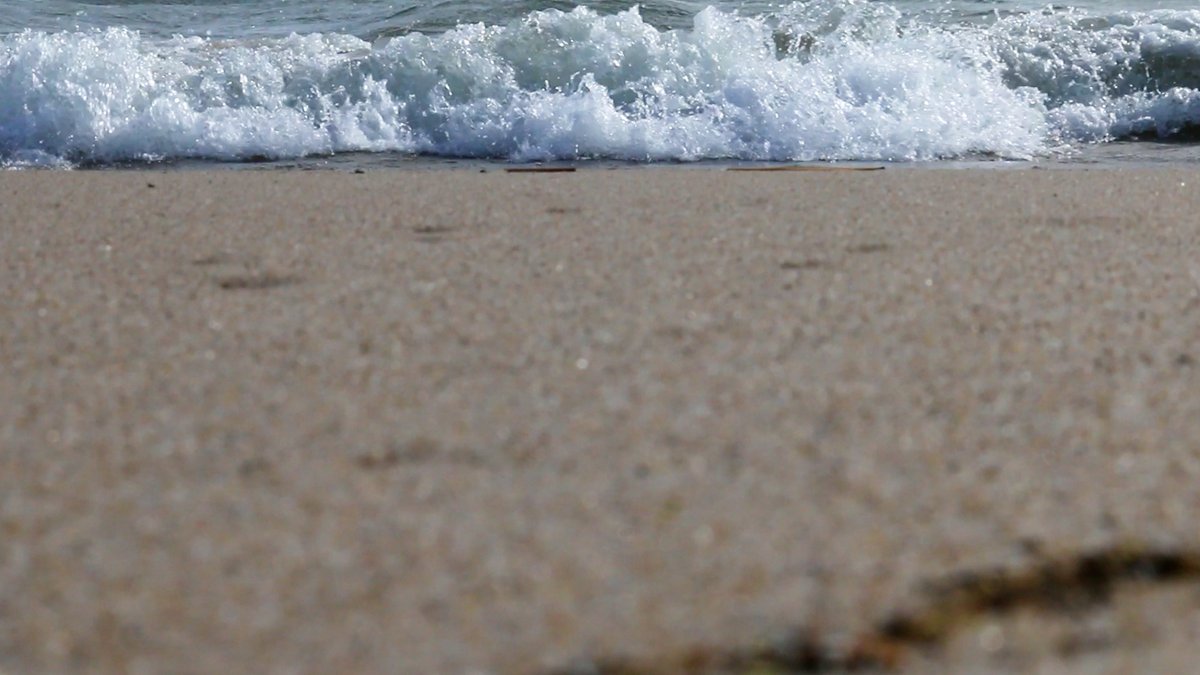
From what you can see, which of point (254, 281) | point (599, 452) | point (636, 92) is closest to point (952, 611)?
point (599, 452)

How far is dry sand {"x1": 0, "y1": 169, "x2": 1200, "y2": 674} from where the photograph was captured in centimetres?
79

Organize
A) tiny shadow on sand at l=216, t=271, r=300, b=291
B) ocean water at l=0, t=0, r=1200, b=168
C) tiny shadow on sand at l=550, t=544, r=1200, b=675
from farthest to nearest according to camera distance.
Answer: ocean water at l=0, t=0, r=1200, b=168 < tiny shadow on sand at l=216, t=271, r=300, b=291 < tiny shadow on sand at l=550, t=544, r=1200, b=675

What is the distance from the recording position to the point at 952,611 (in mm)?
815

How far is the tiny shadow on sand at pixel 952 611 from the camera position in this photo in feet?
2.47

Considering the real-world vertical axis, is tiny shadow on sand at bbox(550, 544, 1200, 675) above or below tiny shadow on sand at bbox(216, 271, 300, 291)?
above

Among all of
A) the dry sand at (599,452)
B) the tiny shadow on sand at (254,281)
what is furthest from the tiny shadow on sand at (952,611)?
the tiny shadow on sand at (254,281)

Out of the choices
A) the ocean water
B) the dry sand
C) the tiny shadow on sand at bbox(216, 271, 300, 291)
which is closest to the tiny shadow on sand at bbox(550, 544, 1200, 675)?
the dry sand

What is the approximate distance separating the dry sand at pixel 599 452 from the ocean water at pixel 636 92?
2374 millimetres

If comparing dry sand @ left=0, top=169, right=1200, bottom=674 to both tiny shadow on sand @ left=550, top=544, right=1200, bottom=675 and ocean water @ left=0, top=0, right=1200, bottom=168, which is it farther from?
ocean water @ left=0, top=0, right=1200, bottom=168

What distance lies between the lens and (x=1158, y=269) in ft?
5.91

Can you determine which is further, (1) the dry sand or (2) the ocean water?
(2) the ocean water

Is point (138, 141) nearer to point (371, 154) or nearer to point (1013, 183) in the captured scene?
point (371, 154)

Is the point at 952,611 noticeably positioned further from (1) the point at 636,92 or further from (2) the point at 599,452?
(1) the point at 636,92

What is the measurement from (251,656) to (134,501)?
0.27m
